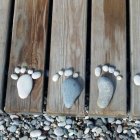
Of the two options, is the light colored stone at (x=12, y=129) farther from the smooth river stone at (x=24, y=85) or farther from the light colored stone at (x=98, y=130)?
the light colored stone at (x=98, y=130)

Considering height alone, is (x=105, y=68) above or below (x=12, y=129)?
above

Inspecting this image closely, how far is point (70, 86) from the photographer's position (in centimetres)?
162

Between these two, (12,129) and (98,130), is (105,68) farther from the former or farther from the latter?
(12,129)

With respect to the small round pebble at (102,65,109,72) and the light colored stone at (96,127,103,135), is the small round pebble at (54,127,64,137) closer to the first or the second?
the light colored stone at (96,127,103,135)

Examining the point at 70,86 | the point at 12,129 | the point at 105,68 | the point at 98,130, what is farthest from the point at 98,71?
the point at 12,129

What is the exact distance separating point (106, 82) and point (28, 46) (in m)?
0.37

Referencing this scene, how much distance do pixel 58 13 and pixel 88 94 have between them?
1.25 ft

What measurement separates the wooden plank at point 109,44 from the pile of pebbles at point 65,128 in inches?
5.2

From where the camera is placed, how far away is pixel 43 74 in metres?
1.67

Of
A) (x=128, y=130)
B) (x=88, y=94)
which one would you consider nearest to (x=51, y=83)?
(x=88, y=94)

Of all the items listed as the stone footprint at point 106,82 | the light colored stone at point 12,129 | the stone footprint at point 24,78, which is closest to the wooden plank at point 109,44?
the stone footprint at point 106,82

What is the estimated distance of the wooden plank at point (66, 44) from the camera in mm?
1624

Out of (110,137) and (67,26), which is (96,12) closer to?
(67,26)

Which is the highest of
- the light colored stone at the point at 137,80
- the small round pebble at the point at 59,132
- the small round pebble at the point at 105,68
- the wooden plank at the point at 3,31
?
the wooden plank at the point at 3,31
